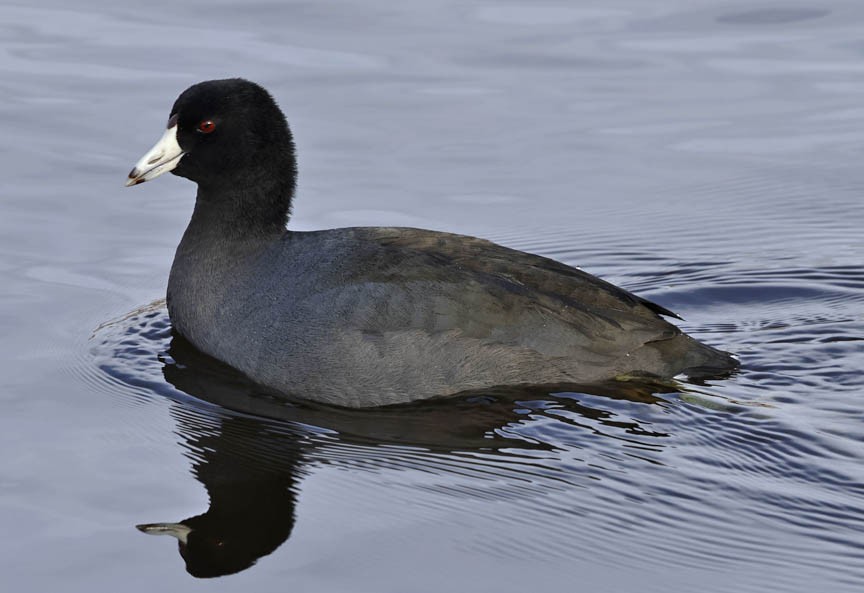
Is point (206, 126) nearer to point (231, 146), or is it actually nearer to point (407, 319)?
point (231, 146)

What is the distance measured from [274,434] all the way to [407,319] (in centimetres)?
88

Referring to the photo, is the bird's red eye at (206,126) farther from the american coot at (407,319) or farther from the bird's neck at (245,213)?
the american coot at (407,319)

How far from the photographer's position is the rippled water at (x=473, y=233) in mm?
5949

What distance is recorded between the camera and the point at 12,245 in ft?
31.2

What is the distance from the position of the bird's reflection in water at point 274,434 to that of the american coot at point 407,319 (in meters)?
0.09

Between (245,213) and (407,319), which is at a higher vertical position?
(245,213)

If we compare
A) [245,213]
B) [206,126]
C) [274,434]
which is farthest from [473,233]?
[274,434]


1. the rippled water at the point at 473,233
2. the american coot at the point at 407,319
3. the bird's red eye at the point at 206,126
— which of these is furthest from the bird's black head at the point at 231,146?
the rippled water at the point at 473,233

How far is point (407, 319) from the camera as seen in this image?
24.4 feet

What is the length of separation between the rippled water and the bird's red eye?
1.21 meters

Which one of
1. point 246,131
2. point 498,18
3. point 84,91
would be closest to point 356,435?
point 246,131

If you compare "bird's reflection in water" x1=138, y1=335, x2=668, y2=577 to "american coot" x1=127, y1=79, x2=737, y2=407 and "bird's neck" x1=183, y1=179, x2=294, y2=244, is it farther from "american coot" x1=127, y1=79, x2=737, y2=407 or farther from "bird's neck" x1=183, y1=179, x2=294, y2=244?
"bird's neck" x1=183, y1=179, x2=294, y2=244

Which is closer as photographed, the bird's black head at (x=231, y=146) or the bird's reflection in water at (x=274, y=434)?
the bird's reflection in water at (x=274, y=434)

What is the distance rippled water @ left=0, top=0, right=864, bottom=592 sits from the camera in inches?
234
